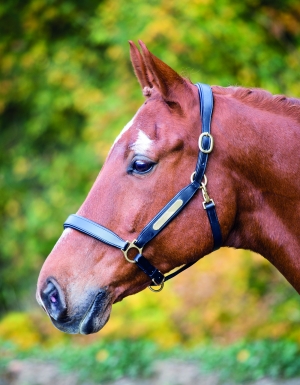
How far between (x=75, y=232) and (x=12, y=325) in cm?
753

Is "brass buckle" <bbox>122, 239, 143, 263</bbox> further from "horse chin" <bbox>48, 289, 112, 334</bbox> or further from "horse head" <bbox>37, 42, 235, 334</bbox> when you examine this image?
"horse chin" <bbox>48, 289, 112, 334</bbox>

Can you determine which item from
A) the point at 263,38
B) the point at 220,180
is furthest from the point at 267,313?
the point at 220,180

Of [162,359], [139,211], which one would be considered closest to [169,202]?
[139,211]

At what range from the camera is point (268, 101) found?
8.55 feet

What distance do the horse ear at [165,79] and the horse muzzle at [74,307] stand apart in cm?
104

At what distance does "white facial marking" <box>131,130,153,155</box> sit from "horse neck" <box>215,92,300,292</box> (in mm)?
362

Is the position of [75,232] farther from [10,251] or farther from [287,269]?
[10,251]

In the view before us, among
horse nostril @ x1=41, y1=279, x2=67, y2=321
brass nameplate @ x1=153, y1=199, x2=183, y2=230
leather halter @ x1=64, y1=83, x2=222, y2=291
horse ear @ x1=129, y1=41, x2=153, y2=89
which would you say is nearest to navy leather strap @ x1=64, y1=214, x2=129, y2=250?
leather halter @ x1=64, y1=83, x2=222, y2=291

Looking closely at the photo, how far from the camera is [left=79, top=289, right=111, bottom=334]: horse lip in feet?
7.78

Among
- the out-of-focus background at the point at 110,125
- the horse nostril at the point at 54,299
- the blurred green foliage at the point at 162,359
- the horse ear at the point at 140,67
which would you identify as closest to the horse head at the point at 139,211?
the horse nostril at the point at 54,299

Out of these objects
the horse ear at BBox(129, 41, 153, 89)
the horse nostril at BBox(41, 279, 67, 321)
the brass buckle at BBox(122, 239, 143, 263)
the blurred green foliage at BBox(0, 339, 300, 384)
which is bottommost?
the blurred green foliage at BBox(0, 339, 300, 384)

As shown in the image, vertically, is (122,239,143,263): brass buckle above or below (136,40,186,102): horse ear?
below

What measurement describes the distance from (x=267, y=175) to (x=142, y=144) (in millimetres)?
658

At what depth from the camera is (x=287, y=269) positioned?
2.50 metres
